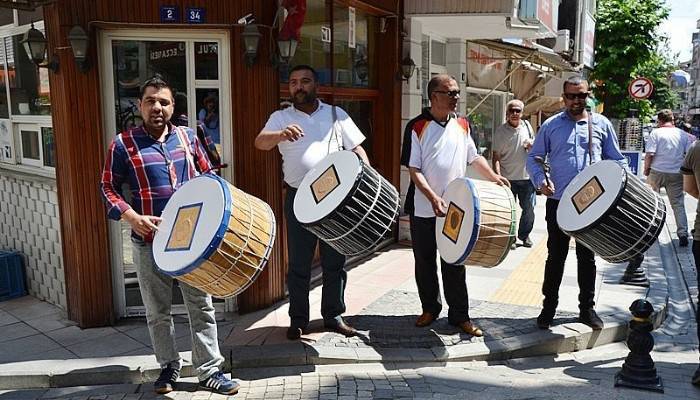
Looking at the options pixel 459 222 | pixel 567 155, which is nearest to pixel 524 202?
pixel 567 155

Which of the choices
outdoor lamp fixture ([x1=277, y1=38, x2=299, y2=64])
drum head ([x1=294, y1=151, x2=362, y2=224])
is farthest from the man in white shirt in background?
drum head ([x1=294, y1=151, x2=362, y2=224])

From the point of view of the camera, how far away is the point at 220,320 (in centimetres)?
518

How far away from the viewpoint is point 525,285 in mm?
6285

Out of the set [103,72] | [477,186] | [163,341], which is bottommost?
[163,341]

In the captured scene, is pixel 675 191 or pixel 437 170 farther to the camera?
pixel 675 191

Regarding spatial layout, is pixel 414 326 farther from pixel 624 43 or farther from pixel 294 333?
pixel 624 43

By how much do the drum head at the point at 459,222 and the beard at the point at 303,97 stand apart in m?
1.16

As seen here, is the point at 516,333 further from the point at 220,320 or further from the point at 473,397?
the point at 220,320

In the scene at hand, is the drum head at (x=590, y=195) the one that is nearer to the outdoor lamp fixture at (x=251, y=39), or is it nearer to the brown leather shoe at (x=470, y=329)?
the brown leather shoe at (x=470, y=329)

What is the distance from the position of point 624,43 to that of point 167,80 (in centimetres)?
1956

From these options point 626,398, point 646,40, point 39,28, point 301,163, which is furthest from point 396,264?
point 646,40

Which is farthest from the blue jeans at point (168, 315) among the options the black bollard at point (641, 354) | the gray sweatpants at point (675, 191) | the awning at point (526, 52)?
the awning at point (526, 52)

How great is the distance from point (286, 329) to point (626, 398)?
249 centimetres

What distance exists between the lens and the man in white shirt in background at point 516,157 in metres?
7.92
